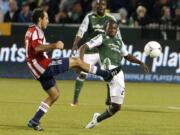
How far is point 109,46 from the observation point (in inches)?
520

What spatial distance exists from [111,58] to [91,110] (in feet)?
9.48

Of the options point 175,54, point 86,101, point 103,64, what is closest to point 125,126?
point 103,64

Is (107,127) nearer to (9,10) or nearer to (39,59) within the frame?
(39,59)

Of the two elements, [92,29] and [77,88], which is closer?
[77,88]

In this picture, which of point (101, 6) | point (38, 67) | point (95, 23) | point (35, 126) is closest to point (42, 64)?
point (38, 67)

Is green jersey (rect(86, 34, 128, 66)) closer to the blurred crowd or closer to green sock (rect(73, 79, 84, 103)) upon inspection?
green sock (rect(73, 79, 84, 103))

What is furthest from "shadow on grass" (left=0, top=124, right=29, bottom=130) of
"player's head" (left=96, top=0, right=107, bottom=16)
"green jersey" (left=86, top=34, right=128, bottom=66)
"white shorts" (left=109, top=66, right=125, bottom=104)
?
"player's head" (left=96, top=0, right=107, bottom=16)

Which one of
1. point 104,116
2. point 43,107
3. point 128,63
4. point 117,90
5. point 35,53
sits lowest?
point 128,63

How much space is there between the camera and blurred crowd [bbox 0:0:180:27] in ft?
82.1

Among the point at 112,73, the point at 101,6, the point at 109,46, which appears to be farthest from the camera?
the point at 101,6

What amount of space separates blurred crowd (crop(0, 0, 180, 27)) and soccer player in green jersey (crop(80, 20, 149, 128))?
38.0 feet

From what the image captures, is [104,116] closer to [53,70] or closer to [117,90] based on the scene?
[117,90]

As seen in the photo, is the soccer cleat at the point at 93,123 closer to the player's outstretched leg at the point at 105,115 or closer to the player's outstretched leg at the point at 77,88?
the player's outstretched leg at the point at 105,115

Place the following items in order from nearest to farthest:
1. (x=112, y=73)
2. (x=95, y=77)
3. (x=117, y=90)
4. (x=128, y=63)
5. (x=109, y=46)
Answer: (x=112, y=73)
(x=117, y=90)
(x=109, y=46)
(x=128, y=63)
(x=95, y=77)
